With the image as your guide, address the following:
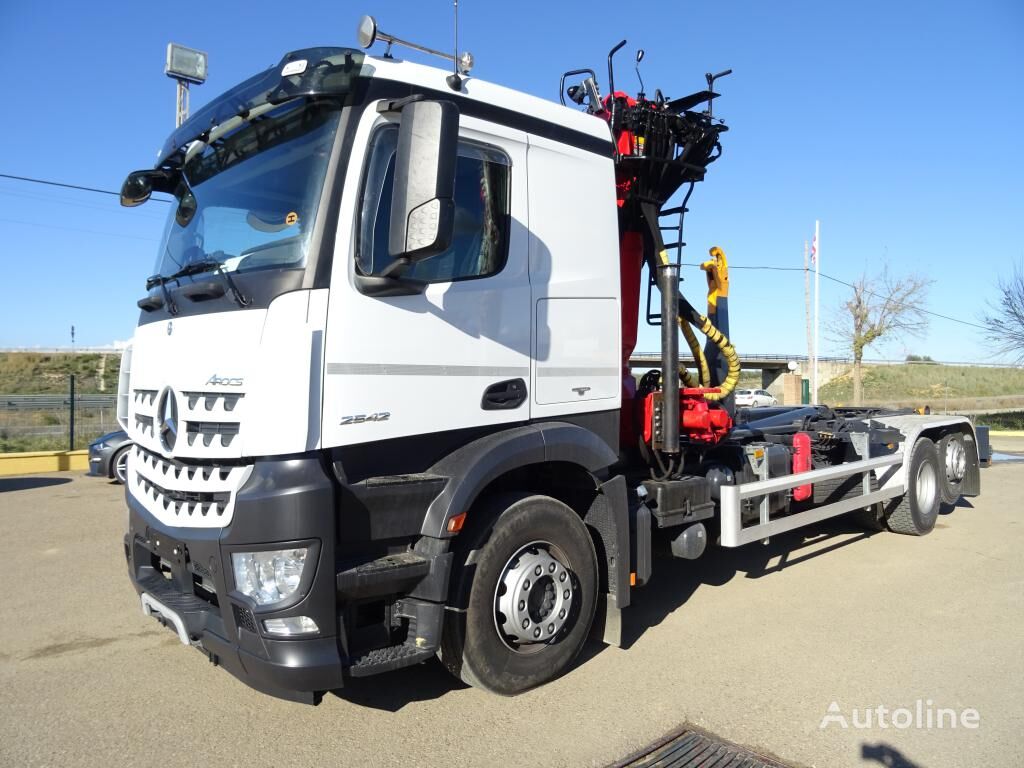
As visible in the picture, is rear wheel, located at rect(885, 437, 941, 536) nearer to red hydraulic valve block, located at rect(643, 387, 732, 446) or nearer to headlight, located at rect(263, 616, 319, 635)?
red hydraulic valve block, located at rect(643, 387, 732, 446)

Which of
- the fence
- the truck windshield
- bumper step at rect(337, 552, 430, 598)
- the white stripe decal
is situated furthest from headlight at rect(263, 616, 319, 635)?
the fence

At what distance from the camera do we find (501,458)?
3.51 metres

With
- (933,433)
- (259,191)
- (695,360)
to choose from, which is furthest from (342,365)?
(933,433)

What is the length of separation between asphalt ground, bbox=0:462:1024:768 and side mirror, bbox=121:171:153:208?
2715 millimetres

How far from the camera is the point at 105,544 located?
23.2 ft

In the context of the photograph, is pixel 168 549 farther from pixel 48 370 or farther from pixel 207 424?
pixel 48 370

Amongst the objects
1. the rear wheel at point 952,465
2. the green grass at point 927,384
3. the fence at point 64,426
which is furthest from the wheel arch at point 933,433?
the green grass at point 927,384

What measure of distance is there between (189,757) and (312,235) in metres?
2.32

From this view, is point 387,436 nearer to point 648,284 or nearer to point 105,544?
point 648,284

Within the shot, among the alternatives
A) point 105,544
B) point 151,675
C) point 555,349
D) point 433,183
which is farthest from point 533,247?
point 105,544

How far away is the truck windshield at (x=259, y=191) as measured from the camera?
125 inches

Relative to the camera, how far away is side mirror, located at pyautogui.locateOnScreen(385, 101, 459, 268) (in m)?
2.97

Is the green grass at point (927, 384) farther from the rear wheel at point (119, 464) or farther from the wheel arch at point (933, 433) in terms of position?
the rear wheel at point (119, 464)

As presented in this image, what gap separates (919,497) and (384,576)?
6.78 metres
